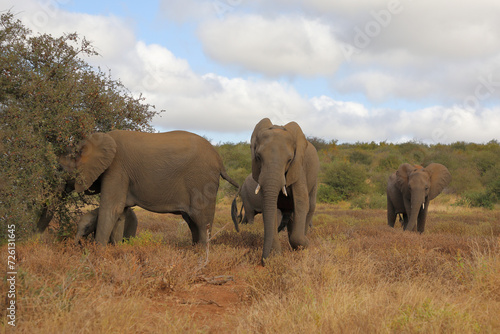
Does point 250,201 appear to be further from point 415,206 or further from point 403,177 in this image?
point 415,206

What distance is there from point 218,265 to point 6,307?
318 centimetres

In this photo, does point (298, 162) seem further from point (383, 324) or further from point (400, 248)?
point (383, 324)

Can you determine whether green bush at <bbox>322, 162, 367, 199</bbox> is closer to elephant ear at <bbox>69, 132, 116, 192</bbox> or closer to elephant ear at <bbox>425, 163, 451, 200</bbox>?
elephant ear at <bbox>425, 163, 451, 200</bbox>

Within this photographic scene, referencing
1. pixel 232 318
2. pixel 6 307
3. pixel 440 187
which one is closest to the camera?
pixel 6 307

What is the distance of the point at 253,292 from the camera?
224 inches

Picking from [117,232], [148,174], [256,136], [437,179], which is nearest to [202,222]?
[148,174]

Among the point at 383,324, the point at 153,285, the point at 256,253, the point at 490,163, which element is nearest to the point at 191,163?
the point at 256,253

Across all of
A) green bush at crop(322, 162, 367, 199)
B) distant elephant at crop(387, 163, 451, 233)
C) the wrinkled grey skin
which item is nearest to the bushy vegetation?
green bush at crop(322, 162, 367, 199)

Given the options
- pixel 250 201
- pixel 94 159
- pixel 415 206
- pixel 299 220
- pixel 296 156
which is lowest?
pixel 250 201

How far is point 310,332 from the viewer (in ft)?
→ 12.8

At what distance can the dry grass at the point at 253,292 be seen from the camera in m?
4.09

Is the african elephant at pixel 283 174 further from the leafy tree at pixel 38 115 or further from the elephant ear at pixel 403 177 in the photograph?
the elephant ear at pixel 403 177

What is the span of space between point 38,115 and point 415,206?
9286 mm

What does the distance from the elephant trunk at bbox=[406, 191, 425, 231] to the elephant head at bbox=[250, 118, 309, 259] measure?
18.1 feet
